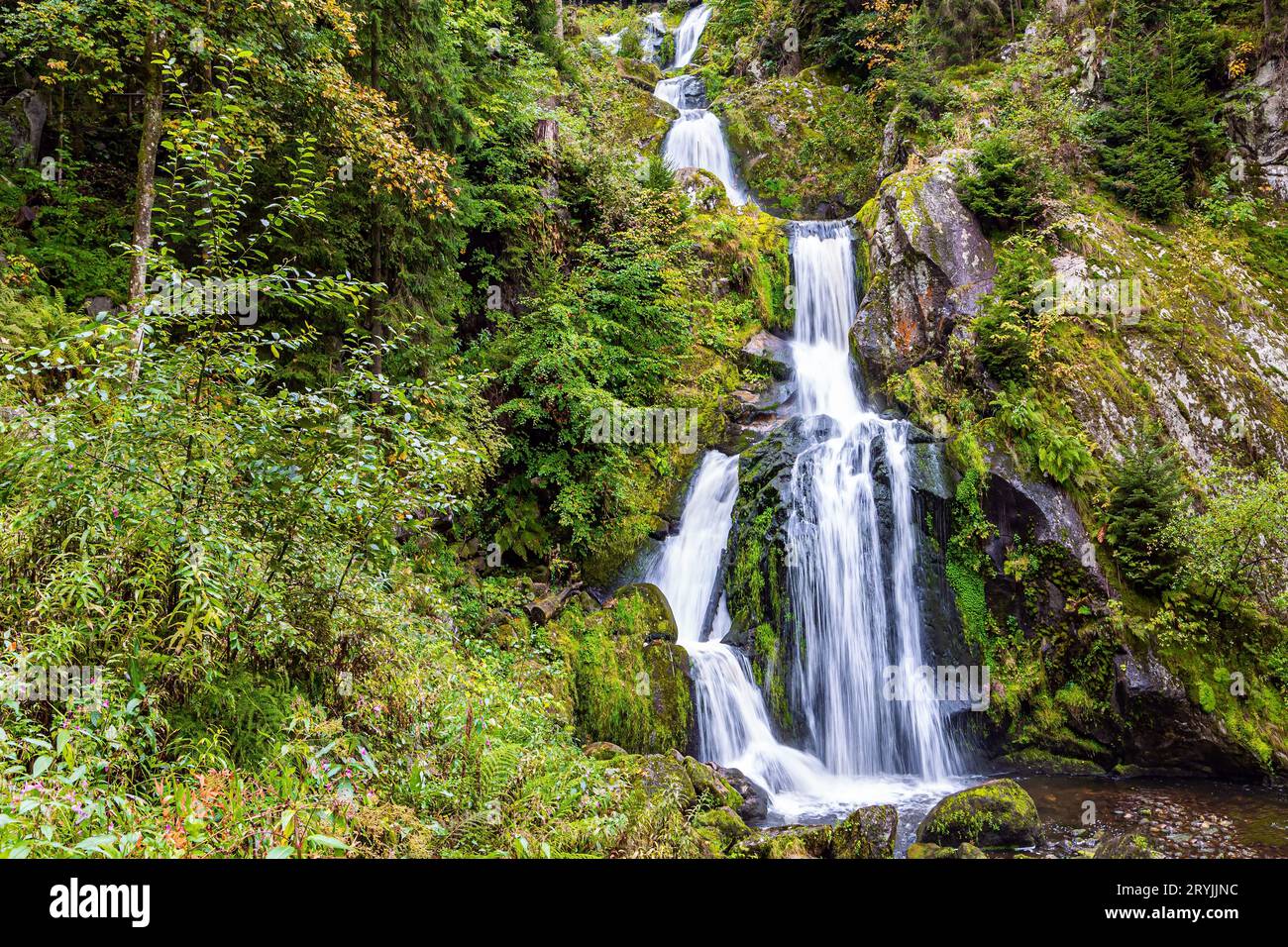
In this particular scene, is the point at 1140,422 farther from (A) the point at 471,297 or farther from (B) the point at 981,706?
(A) the point at 471,297

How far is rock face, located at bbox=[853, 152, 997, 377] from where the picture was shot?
544 inches

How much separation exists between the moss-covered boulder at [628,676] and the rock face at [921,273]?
8.74m

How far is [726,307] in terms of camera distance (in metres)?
15.6

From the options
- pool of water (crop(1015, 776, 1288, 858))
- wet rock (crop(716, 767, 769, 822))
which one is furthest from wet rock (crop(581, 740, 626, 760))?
pool of water (crop(1015, 776, 1288, 858))

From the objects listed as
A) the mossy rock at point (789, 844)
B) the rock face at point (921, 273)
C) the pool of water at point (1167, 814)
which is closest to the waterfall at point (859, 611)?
the pool of water at point (1167, 814)

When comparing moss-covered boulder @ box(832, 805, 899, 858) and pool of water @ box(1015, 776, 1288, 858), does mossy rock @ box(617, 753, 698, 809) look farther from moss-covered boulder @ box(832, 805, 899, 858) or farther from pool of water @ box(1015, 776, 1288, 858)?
pool of water @ box(1015, 776, 1288, 858)

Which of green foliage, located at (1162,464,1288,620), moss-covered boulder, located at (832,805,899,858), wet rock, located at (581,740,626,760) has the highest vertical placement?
green foliage, located at (1162,464,1288,620)

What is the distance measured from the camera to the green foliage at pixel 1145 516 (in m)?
9.81

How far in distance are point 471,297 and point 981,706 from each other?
11.8m

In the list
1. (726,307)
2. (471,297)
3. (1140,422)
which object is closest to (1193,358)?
(1140,422)

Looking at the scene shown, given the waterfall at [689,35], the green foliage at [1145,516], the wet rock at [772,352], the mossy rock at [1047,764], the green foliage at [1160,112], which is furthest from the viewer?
the waterfall at [689,35]

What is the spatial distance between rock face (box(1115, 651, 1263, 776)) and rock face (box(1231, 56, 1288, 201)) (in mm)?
12589

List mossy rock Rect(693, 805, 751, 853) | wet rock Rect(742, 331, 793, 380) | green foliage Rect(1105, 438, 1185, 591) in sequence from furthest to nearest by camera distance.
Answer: wet rock Rect(742, 331, 793, 380) → green foliage Rect(1105, 438, 1185, 591) → mossy rock Rect(693, 805, 751, 853)

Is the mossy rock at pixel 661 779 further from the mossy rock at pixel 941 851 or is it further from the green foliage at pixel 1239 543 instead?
the green foliage at pixel 1239 543
